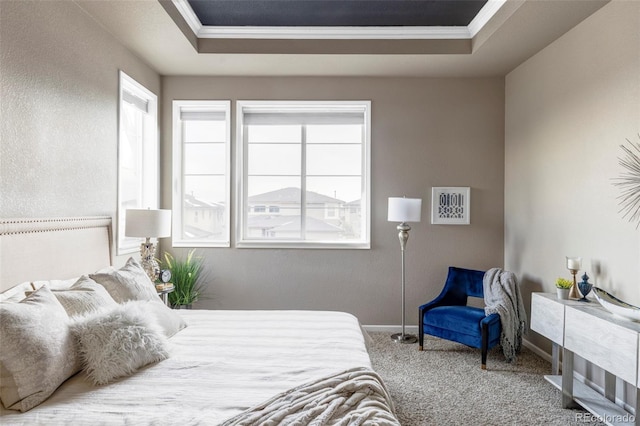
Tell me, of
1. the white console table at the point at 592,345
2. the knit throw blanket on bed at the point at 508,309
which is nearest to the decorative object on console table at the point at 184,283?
the knit throw blanket on bed at the point at 508,309

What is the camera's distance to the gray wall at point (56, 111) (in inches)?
86.3

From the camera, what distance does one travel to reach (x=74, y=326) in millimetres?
1783

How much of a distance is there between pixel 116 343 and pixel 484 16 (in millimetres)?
3587

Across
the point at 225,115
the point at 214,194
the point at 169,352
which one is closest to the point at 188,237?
the point at 214,194

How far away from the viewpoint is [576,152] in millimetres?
3076

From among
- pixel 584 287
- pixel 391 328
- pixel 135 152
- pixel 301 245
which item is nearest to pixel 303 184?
pixel 301 245

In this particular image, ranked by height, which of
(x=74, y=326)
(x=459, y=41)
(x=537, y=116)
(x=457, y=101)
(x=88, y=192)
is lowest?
(x=74, y=326)

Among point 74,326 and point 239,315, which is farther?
point 239,315

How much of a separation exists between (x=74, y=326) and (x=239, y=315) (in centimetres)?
116

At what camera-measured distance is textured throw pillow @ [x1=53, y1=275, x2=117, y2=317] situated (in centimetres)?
194

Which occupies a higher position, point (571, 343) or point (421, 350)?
point (571, 343)

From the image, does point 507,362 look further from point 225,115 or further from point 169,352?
point 225,115

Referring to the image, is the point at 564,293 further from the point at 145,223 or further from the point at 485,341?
the point at 145,223

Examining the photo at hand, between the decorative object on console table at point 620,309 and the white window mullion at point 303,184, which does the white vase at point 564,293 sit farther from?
the white window mullion at point 303,184
